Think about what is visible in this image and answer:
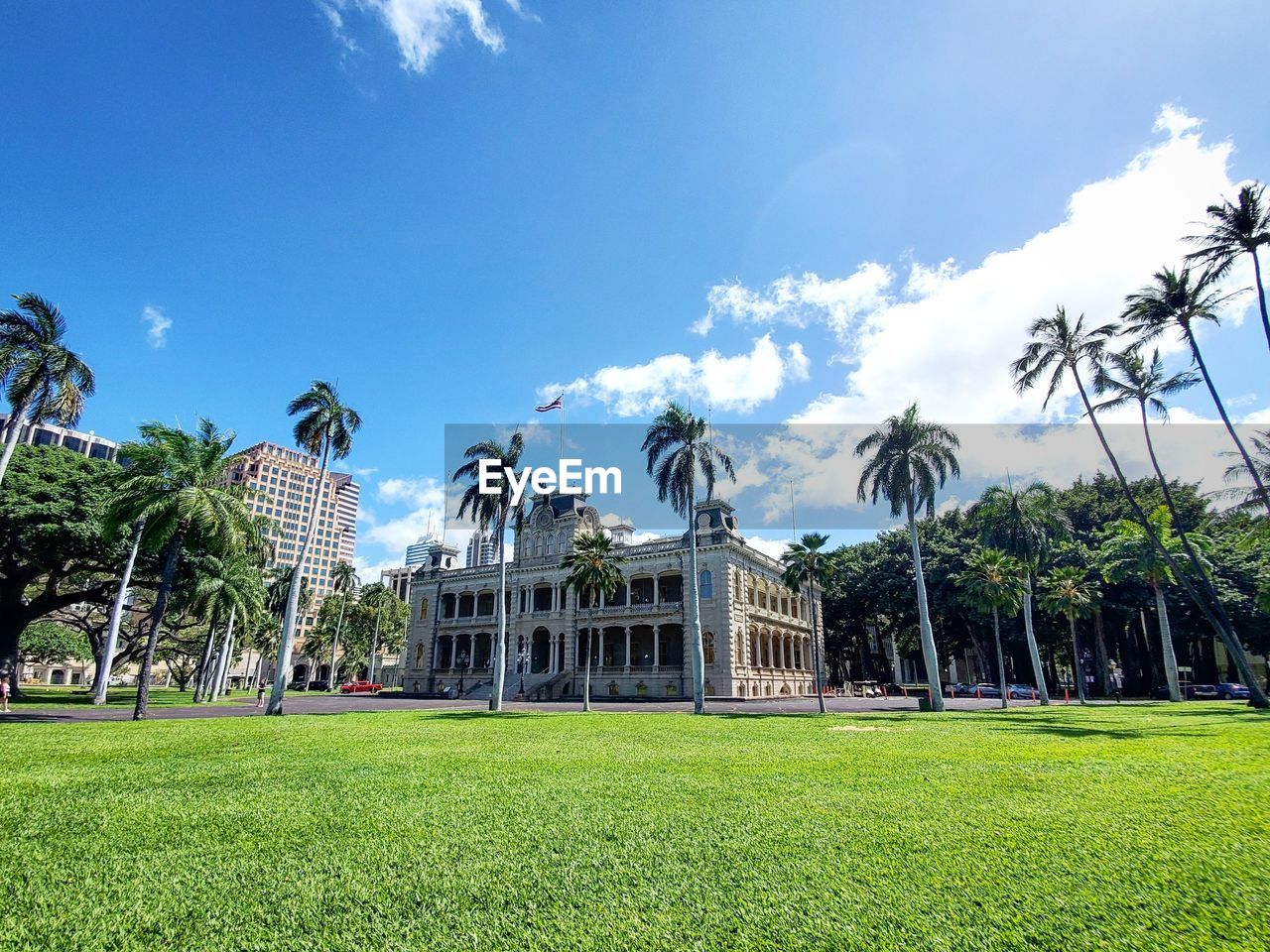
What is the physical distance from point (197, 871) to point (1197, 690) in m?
69.3

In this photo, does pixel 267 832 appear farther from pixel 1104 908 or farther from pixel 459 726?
pixel 459 726

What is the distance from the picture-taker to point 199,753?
1150 cm

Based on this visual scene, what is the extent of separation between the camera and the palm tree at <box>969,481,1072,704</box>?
37844 millimetres

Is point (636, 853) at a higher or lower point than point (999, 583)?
lower

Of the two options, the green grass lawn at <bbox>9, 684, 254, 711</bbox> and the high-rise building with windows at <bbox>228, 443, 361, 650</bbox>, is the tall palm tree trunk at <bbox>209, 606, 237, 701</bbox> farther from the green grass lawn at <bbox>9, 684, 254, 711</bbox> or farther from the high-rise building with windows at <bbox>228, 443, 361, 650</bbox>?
the high-rise building with windows at <bbox>228, 443, 361, 650</bbox>

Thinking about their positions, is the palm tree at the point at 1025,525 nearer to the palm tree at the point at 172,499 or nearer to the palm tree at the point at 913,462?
the palm tree at the point at 913,462

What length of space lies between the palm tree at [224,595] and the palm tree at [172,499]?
42.6ft

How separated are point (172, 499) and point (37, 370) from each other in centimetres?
707

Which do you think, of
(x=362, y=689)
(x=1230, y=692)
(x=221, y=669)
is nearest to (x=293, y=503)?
(x=362, y=689)

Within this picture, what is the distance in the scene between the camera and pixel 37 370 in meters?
22.2

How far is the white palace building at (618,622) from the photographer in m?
48.3

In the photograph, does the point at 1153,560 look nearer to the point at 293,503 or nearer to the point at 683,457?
the point at 683,457

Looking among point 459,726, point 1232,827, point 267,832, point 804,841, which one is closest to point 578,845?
point 804,841

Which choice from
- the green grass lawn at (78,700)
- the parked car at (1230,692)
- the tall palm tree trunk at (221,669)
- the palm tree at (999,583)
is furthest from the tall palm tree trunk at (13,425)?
the parked car at (1230,692)
